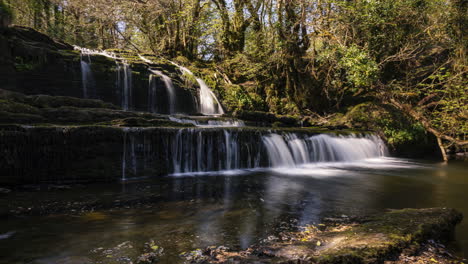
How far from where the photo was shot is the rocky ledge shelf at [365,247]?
2.44m

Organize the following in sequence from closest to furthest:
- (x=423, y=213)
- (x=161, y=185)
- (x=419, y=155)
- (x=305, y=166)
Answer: (x=423, y=213) < (x=161, y=185) < (x=305, y=166) < (x=419, y=155)

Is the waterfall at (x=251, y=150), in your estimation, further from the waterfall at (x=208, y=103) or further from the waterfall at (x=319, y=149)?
the waterfall at (x=208, y=103)

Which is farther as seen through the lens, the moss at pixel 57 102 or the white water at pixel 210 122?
the white water at pixel 210 122

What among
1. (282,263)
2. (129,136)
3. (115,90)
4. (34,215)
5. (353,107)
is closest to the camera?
(282,263)

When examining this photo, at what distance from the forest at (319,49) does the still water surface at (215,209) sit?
16.3ft

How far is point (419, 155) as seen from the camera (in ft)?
45.0

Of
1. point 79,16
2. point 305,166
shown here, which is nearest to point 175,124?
point 305,166

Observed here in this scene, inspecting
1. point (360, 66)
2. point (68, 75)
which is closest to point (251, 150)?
point (360, 66)

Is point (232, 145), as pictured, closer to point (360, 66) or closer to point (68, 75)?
point (360, 66)

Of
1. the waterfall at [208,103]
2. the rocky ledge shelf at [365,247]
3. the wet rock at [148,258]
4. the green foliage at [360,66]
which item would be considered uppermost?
the green foliage at [360,66]

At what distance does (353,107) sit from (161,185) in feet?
43.4

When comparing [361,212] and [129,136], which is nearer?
[361,212]

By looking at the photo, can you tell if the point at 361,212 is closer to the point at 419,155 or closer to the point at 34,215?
the point at 34,215

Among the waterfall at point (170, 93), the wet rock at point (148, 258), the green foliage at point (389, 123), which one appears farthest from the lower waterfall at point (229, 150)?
the waterfall at point (170, 93)
